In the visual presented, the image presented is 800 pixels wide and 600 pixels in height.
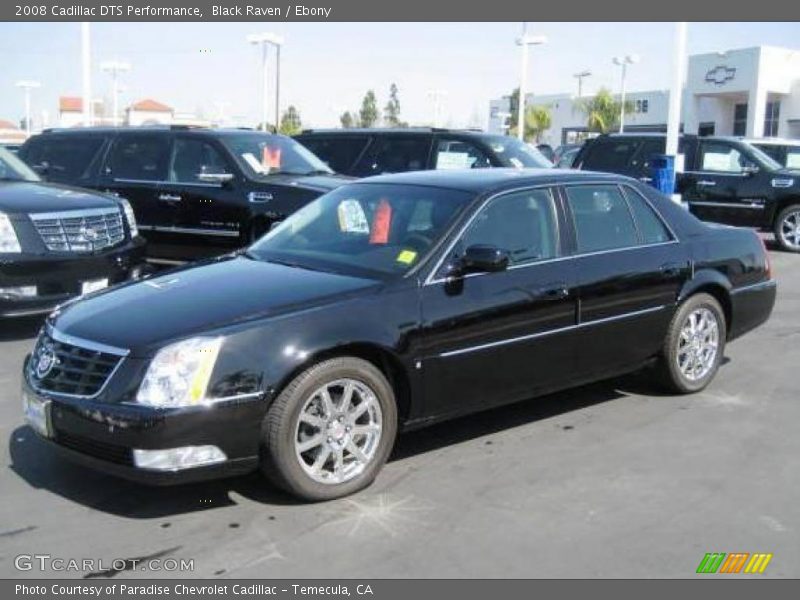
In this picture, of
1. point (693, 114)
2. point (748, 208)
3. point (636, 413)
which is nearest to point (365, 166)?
point (748, 208)

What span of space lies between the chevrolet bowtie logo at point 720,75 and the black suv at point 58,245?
146 feet

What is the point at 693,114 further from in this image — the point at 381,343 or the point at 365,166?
the point at 381,343

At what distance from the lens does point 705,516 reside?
4219 mm

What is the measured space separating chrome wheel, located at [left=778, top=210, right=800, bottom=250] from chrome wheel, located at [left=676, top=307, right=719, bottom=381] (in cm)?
942

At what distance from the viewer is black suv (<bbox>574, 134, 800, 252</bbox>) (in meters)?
14.7

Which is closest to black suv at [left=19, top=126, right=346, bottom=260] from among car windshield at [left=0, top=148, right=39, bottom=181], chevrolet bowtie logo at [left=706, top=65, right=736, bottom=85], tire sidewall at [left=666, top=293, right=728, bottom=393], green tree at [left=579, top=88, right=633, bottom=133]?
car windshield at [left=0, top=148, right=39, bottom=181]

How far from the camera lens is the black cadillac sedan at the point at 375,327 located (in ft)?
13.3

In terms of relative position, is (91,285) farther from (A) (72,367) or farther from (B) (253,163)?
(A) (72,367)

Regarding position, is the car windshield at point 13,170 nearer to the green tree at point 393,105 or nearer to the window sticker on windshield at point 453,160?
the window sticker on windshield at point 453,160

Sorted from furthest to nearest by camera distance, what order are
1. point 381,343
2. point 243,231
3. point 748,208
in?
point 748,208, point 243,231, point 381,343

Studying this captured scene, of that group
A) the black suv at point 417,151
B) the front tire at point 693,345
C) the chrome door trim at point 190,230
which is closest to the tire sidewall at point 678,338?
the front tire at point 693,345

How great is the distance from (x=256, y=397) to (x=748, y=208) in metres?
12.7

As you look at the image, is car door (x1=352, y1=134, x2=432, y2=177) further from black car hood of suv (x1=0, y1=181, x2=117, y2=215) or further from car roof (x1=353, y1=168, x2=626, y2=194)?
car roof (x1=353, y1=168, x2=626, y2=194)

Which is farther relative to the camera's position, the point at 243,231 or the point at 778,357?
the point at 243,231
